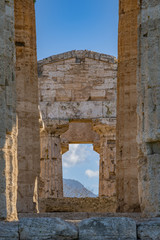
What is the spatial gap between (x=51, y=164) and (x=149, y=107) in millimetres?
16435

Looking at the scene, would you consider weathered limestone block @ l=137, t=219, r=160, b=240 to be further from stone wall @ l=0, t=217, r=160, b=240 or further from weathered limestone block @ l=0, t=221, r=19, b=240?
weathered limestone block @ l=0, t=221, r=19, b=240

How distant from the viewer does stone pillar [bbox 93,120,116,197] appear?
88.3 feet

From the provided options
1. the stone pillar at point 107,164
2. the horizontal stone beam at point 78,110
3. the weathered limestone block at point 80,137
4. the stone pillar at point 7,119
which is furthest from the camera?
the weathered limestone block at point 80,137

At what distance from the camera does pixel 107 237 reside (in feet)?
29.3

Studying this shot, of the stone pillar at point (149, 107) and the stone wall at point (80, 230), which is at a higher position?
the stone pillar at point (149, 107)

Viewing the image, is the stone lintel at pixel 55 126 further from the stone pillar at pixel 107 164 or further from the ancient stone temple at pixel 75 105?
the stone pillar at pixel 107 164

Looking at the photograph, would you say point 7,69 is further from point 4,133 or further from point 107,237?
point 107,237

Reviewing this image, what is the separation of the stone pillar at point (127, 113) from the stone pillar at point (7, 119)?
535 centimetres

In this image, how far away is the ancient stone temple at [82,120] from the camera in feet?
30.2

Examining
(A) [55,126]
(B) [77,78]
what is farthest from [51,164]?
(B) [77,78]

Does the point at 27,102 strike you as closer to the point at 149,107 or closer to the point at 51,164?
the point at 149,107

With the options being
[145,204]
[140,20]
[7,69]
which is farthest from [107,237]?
[140,20]

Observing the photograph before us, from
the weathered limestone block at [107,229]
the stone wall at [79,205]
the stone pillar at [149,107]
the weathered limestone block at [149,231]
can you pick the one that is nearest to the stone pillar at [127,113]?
the stone wall at [79,205]

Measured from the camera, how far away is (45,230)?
8906 mm
